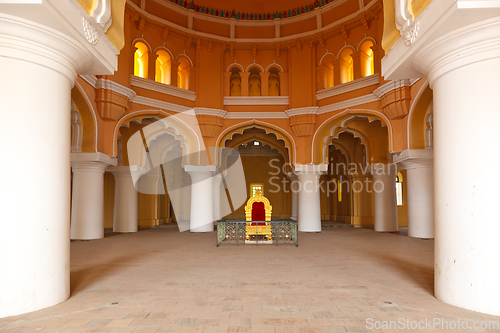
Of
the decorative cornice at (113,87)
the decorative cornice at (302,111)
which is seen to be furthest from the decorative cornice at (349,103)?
the decorative cornice at (113,87)

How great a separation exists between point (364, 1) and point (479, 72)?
10475mm

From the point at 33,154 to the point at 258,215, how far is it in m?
8.16

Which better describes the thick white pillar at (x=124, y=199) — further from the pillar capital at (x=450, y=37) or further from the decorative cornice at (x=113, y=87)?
the pillar capital at (x=450, y=37)

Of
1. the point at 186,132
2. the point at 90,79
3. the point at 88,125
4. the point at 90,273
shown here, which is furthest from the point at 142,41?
the point at 90,273

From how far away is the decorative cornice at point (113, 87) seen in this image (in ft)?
36.4

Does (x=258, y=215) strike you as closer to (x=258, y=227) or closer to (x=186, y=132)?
(x=258, y=227)

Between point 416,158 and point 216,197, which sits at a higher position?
point 416,158

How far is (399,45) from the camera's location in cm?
472

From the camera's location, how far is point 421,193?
11.4m

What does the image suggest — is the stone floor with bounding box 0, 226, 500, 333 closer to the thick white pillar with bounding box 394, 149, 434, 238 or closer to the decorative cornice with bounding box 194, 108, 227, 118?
the thick white pillar with bounding box 394, 149, 434, 238

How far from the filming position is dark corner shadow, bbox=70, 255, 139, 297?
5075mm

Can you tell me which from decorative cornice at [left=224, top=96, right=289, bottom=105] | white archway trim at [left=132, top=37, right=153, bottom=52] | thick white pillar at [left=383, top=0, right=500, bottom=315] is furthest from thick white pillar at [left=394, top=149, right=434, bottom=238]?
white archway trim at [left=132, top=37, right=153, bottom=52]

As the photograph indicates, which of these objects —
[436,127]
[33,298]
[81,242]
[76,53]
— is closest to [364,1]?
[436,127]

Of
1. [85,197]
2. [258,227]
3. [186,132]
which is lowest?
[258,227]
